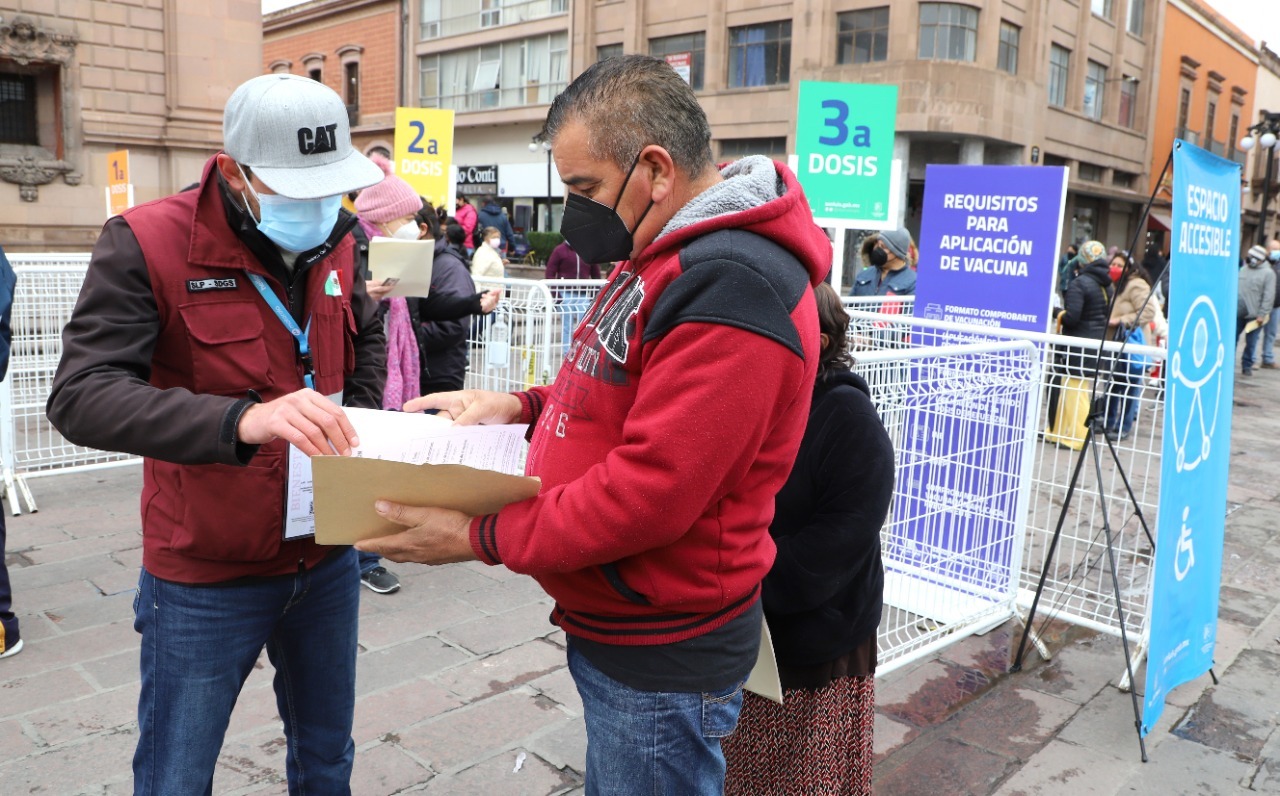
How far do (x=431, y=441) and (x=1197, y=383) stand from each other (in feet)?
10.1

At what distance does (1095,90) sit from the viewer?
35.0m

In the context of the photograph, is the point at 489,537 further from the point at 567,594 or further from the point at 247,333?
the point at 247,333


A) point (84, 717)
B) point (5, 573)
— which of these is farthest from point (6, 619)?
point (84, 717)

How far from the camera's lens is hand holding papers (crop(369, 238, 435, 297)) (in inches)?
162

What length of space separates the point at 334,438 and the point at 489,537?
0.33m

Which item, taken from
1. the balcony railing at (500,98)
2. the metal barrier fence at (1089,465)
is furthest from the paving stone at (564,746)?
the balcony railing at (500,98)

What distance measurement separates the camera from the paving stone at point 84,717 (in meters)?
3.20

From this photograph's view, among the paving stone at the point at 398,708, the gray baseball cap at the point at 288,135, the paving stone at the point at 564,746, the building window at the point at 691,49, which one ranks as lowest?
the paving stone at the point at 564,746

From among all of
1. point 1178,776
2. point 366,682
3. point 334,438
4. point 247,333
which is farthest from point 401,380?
point 1178,776

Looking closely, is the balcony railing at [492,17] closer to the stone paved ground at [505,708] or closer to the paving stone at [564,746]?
the stone paved ground at [505,708]

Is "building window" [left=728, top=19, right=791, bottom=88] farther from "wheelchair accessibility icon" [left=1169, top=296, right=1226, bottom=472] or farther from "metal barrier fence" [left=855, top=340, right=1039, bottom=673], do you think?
"wheelchair accessibility icon" [left=1169, top=296, right=1226, bottom=472]

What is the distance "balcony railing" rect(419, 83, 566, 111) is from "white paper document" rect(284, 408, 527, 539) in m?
35.7

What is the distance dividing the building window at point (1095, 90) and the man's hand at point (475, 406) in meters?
37.4

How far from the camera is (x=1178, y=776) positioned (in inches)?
128
